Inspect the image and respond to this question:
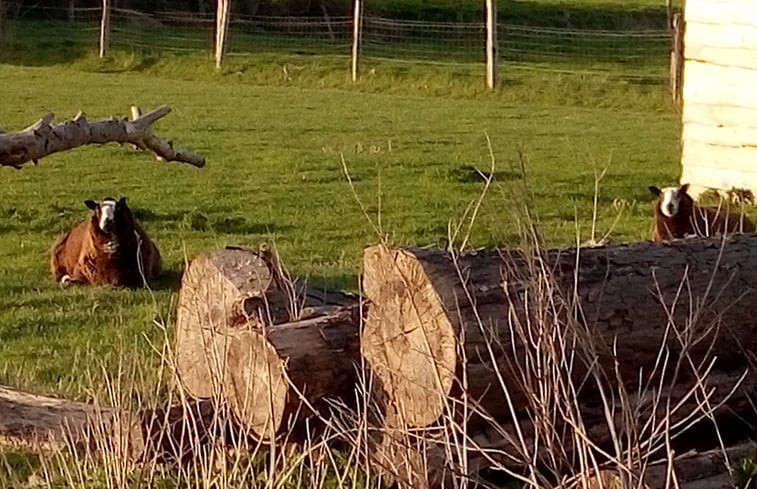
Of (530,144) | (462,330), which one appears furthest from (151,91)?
(462,330)

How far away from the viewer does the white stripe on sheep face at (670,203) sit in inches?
508

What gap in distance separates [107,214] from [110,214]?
37 millimetres

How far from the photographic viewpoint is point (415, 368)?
5.96m

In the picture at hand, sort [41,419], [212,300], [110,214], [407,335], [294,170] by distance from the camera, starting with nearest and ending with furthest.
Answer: [407,335]
[41,419]
[212,300]
[110,214]
[294,170]

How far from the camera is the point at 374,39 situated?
3775 cm

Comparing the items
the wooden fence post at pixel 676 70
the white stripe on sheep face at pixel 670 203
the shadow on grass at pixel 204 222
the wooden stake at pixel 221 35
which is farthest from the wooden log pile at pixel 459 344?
the wooden stake at pixel 221 35

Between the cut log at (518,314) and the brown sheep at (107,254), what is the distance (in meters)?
5.71

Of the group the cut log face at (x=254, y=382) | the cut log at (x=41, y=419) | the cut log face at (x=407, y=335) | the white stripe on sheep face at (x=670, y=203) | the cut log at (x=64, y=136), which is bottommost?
the cut log at (x=41, y=419)

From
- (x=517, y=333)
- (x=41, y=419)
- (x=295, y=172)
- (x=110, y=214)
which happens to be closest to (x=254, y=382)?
(x=41, y=419)

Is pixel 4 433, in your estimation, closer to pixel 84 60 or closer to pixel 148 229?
pixel 148 229

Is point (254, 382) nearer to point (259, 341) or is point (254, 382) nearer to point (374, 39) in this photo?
point (259, 341)

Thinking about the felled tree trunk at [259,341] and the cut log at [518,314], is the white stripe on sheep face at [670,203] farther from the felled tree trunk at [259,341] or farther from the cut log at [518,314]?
the cut log at [518,314]

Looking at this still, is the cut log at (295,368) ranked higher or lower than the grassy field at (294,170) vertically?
higher

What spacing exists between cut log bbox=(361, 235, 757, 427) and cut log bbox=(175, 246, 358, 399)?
808mm
